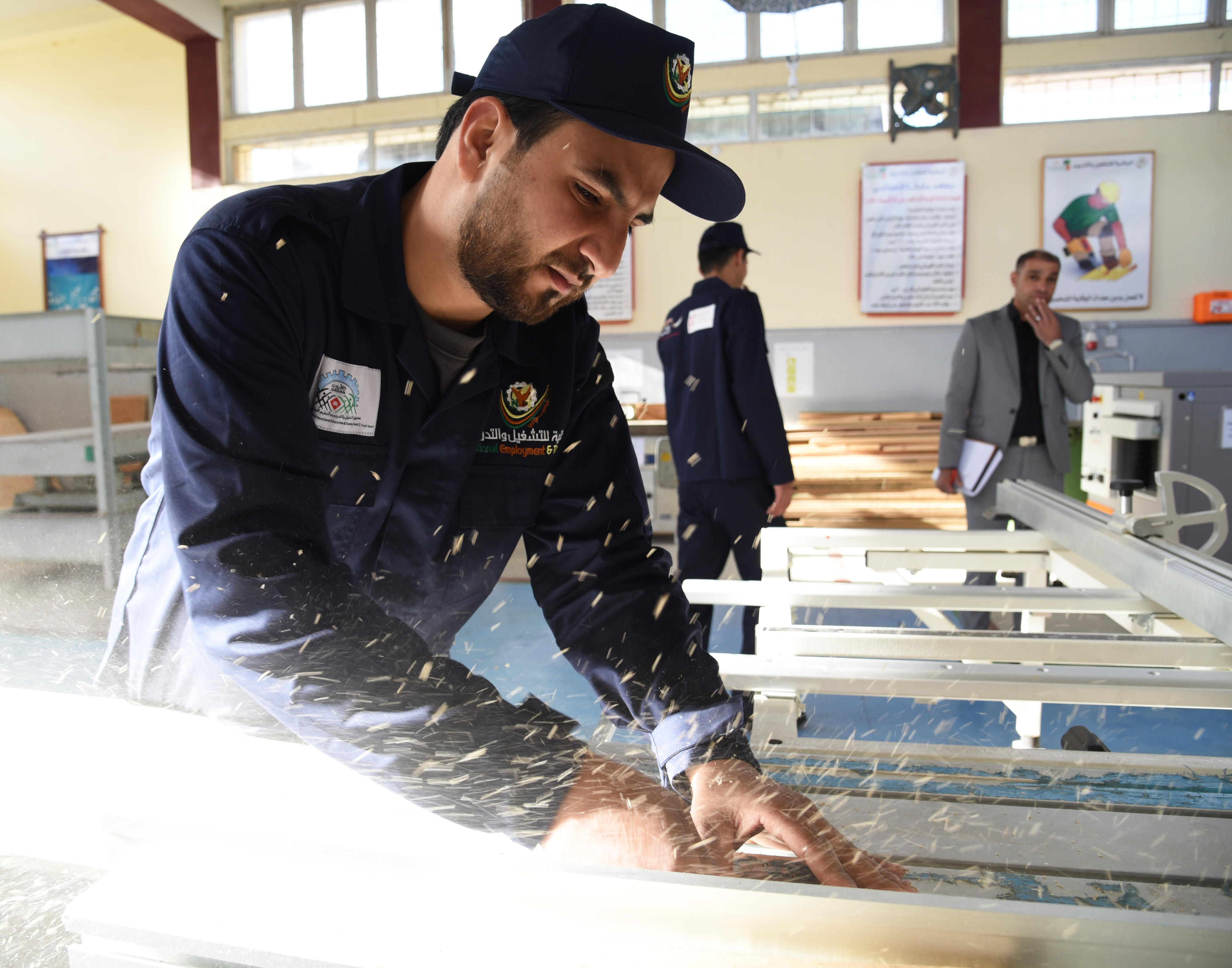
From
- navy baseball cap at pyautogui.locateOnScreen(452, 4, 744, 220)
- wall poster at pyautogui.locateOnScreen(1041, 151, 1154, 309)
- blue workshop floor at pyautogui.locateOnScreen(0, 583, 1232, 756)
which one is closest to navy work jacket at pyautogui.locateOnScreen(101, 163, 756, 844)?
navy baseball cap at pyautogui.locateOnScreen(452, 4, 744, 220)

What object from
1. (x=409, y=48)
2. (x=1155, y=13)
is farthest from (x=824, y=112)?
(x=409, y=48)

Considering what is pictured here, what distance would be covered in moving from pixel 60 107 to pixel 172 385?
7800mm

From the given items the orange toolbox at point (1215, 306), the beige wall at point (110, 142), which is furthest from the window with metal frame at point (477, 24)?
the orange toolbox at point (1215, 306)

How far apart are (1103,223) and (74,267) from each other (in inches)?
302

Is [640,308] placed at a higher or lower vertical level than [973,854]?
higher

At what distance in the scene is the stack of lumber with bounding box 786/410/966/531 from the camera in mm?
5035

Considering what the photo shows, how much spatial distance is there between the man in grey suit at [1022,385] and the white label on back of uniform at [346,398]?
9.25 feet

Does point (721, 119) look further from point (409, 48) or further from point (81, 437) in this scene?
point (81, 437)

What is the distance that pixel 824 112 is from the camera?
5664mm

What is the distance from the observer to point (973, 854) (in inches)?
36.3

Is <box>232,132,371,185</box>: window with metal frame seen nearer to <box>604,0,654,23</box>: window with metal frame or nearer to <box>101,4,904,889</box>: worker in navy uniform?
<box>604,0,654,23</box>: window with metal frame

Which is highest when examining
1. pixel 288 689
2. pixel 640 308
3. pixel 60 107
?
pixel 60 107

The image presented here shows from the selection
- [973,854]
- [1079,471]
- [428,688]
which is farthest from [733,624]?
[428,688]

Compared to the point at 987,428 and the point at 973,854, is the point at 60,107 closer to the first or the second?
the point at 987,428
